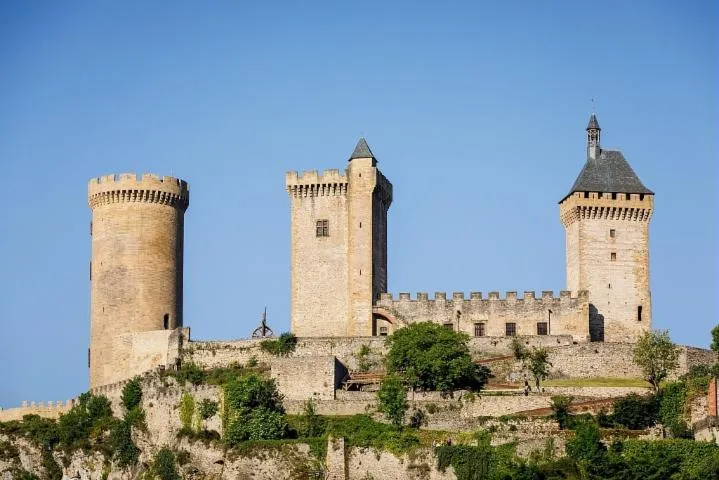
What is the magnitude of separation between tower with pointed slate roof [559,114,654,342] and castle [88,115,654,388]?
0.04 meters

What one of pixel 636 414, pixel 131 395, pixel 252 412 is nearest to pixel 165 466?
pixel 252 412

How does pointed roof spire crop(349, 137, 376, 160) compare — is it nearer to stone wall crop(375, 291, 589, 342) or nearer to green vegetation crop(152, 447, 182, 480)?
stone wall crop(375, 291, 589, 342)

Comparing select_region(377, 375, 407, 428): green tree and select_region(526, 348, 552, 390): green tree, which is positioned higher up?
select_region(526, 348, 552, 390): green tree

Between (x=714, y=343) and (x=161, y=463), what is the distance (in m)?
24.6

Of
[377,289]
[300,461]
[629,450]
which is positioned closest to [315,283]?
[377,289]

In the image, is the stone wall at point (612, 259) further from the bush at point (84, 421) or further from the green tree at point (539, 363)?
the bush at point (84, 421)

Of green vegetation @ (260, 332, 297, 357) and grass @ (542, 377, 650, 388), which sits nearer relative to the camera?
grass @ (542, 377, 650, 388)

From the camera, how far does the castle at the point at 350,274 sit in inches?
3447

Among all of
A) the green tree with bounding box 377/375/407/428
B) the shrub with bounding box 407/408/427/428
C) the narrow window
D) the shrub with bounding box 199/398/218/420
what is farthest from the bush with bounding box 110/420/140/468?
the narrow window

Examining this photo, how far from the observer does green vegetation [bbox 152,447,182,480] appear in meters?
77.1

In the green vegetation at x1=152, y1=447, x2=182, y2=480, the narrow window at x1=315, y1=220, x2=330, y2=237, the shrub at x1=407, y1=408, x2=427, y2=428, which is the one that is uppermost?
the narrow window at x1=315, y1=220, x2=330, y2=237

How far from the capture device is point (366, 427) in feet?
248

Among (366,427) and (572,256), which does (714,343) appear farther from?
(366,427)

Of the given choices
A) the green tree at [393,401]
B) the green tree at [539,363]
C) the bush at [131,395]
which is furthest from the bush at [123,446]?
the green tree at [539,363]
